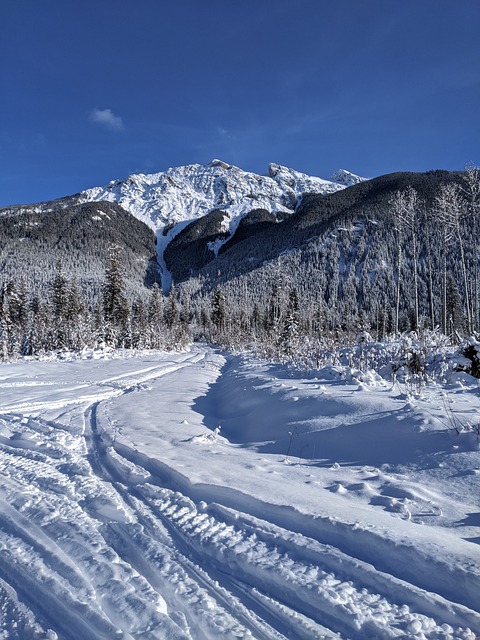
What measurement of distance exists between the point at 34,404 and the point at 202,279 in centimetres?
16915

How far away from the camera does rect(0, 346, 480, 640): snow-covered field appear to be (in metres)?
1.80

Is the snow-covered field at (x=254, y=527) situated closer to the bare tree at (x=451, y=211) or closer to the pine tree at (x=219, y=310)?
the bare tree at (x=451, y=211)

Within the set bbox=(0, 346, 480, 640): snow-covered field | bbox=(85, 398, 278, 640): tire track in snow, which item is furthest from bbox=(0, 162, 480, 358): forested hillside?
bbox=(85, 398, 278, 640): tire track in snow

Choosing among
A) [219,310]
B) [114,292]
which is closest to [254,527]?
[114,292]

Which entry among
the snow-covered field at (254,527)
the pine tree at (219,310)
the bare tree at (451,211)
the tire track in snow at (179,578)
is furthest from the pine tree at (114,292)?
the tire track in snow at (179,578)

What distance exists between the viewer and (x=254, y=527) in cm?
263

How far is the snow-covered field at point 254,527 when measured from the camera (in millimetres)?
1799

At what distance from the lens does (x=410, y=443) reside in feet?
12.7

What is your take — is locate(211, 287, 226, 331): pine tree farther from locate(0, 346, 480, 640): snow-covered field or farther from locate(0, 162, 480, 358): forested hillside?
locate(0, 346, 480, 640): snow-covered field

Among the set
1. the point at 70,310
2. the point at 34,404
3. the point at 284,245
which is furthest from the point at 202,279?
the point at 34,404

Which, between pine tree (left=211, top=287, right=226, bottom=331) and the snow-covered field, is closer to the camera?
the snow-covered field

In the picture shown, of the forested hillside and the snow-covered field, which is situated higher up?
the forested hillside

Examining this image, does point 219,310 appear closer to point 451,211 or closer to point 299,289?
point 451,211

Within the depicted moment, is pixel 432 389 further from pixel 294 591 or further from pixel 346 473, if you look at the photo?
pixel 294 591
